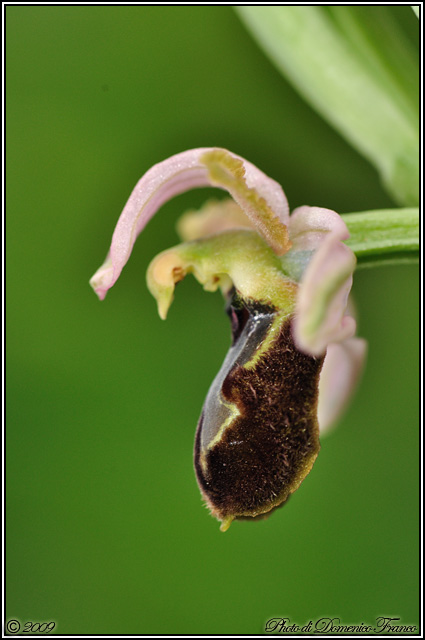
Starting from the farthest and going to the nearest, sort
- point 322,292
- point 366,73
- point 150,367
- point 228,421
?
point 150,367 → point 366,73 → point 228,421 → point 322,292

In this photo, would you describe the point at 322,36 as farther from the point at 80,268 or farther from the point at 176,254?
the point at 80,268

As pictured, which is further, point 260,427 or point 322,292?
point 260,427

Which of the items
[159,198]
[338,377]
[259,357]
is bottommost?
[338,377]

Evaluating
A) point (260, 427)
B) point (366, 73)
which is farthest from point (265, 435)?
→ point (366, 73)

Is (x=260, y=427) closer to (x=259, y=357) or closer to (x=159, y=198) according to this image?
(x=259, y=357)

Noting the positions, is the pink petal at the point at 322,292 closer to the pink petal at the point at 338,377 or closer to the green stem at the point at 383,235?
the green stem at the point at 383,235

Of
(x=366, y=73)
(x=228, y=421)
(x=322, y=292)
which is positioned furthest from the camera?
(x=366, y=73)

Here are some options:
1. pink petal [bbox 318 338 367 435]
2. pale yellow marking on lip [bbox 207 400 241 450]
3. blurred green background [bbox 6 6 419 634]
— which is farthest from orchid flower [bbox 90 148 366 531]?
blurred green background [bbox 6 6 419 634]

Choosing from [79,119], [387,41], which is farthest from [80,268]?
[387,41]
